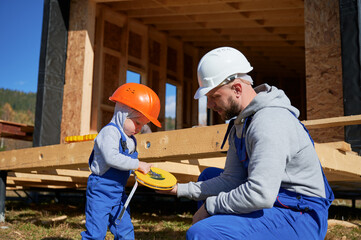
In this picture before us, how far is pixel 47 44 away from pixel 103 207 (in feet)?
20.9

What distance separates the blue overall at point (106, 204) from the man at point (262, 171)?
4.07ft

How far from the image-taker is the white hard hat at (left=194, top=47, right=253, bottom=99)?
222 centimetres

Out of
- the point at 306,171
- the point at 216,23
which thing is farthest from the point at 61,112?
the point at 306,171

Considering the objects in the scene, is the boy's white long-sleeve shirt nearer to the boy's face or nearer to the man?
the boy's face

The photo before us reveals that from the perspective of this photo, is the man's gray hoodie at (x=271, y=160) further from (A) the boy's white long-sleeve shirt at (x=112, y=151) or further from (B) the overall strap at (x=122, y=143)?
(B) the overall strap at (x=122, y=143)

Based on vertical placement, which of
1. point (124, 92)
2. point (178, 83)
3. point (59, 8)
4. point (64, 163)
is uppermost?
point (59, 8)

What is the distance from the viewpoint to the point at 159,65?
473 inches

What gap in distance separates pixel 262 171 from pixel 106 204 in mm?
1913

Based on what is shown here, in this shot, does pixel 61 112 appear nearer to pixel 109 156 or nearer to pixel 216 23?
pixel 216 23

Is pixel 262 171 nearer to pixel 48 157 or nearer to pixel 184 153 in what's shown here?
pixel 184 153

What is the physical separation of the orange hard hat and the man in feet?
3.90

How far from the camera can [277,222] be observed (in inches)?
74.5

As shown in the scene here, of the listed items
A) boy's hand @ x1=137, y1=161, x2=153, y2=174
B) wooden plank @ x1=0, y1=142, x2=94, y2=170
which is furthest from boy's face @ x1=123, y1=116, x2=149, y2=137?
wooden plank @ x1=0, y1=142, x2=94, y2=170

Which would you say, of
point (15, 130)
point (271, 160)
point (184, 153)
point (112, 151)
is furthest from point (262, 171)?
point (15, 130)
